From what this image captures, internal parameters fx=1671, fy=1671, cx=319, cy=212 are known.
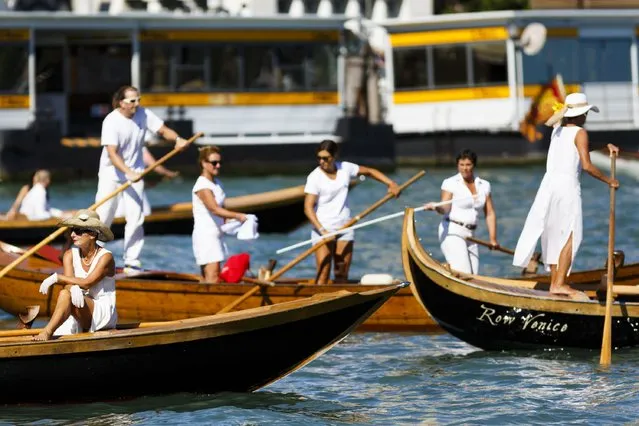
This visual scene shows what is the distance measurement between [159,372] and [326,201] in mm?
3912

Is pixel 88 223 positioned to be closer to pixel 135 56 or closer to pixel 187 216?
pixel 187 216

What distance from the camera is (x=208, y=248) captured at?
14.6 meters

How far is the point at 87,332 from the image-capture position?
11.2m

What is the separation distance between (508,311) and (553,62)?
83.8 ft

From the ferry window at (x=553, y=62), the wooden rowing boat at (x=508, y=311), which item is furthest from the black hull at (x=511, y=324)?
the ferry window at (x=553, y=62)

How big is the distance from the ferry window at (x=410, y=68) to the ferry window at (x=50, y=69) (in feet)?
26.0

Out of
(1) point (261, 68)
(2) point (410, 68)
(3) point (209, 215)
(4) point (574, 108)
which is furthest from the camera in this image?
(2) point (410, 68)

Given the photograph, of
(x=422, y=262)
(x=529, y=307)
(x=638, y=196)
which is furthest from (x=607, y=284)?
(x=638, y=196)

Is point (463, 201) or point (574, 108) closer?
point (574, 108)

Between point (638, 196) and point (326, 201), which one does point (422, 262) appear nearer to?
point (326, 201)

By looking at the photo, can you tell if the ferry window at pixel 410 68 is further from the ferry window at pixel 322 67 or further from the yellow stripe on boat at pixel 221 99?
the yellow stripe on boat at pixel 221 99

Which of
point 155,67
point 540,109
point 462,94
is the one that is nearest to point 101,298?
point 155,67

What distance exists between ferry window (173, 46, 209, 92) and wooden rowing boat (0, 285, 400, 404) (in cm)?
2520

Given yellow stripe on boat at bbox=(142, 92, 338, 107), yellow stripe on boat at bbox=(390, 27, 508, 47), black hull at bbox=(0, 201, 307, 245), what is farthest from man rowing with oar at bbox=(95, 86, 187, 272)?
yellow stripe on boat at bbox=(390, 27, 508, 47)
